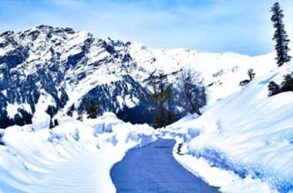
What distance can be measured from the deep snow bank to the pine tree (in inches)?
1867

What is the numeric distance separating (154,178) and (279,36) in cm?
6527

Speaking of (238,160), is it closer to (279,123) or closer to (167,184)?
(167,184)

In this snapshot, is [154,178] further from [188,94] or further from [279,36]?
[279,36]

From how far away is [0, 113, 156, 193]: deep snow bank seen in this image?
17516 mm

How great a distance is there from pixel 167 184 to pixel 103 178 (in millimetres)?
3014

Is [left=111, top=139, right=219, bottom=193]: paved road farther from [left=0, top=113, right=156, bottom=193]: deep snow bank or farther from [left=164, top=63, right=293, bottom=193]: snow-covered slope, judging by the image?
[left=164, top=63, right=293, bottom=193]: snow-covered slope

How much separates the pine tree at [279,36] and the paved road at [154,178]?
55245mm

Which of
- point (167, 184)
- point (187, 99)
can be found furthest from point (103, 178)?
point (187, 99)

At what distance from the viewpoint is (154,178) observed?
23344 mm

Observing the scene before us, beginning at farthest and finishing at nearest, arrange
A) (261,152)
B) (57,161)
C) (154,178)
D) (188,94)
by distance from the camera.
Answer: (188,94), (57,161), (154,178), (261,152)

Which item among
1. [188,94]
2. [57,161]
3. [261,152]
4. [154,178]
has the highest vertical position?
[188,94]

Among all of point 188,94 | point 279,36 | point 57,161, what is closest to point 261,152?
point 57,161

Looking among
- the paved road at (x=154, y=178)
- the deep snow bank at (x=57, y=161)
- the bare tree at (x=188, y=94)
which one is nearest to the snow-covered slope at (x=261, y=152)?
the paved road at (x=154, y=178)

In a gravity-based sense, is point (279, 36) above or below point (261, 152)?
above
